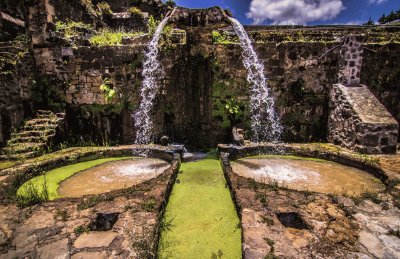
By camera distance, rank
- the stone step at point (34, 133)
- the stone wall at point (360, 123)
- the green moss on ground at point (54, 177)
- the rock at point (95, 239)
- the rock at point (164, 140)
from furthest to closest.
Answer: the stone step at point (34, 133)
the rock at point (164, 140)
the stone wall at point (360, 123)
the green moss on ground at point (54, 177)
the rock at point (95, 239)

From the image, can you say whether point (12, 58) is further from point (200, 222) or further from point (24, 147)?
point (200, 222)

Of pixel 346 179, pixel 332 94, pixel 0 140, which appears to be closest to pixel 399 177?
pixel 346 179

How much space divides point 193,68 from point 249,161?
318 centimetres

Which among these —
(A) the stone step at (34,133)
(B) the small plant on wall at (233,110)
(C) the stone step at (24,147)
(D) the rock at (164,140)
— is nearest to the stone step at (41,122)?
(A) the stone step at (34,133)

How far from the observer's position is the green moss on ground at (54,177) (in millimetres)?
4324

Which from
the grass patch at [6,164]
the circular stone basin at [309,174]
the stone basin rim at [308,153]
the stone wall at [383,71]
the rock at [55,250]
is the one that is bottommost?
the rock at [55,250]

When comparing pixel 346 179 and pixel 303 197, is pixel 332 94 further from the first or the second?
pixel 303 197

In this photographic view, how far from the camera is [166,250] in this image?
9.69ft

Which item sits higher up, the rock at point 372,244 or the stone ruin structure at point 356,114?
the stone ruin structure at point 356,114

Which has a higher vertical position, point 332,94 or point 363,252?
point 332,94

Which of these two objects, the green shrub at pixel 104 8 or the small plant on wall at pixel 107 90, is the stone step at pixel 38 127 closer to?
the small plant on wall at pixel 107 90

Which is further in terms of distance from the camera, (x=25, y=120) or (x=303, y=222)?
(x=25, y=120)

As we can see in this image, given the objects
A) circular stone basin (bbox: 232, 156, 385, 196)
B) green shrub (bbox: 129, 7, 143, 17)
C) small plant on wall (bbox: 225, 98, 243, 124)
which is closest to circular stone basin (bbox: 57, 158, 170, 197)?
circular stone basin (bbox: 232, 156, 385, 196)

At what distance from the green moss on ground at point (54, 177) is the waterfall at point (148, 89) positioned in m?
1.88
